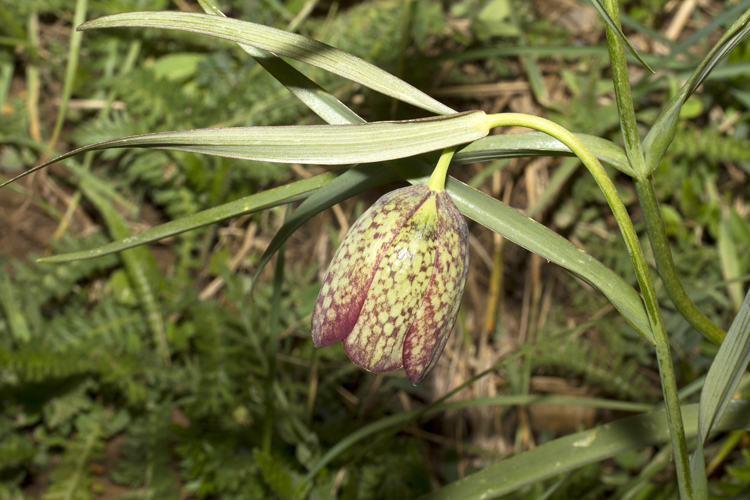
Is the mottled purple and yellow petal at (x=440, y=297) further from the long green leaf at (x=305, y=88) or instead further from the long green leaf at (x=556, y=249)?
the long green leaf at (x=305, y=88)

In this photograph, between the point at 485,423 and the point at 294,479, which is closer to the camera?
the point at 294,479

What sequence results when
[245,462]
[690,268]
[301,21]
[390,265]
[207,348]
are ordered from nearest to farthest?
[390,265] → [245,462] → [207,348] → [690,268] → [301,21]

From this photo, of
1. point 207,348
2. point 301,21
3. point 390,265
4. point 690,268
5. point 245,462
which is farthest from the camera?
point 301,21

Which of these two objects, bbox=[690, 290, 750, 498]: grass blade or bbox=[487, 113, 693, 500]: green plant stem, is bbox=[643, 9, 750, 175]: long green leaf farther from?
bbox=[690, 290, 750, 498]: grass blade

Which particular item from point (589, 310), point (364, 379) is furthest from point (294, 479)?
point (589, 310)

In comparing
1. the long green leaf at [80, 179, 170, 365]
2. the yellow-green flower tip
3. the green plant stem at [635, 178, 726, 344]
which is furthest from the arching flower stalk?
the long green leaf at [80, 179, 170, 365]

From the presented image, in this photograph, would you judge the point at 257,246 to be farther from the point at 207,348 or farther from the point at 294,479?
the point at 294,479

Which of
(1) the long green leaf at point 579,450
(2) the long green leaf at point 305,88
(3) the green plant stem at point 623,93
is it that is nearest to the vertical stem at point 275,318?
(2) the long green leaf at point 305,88
